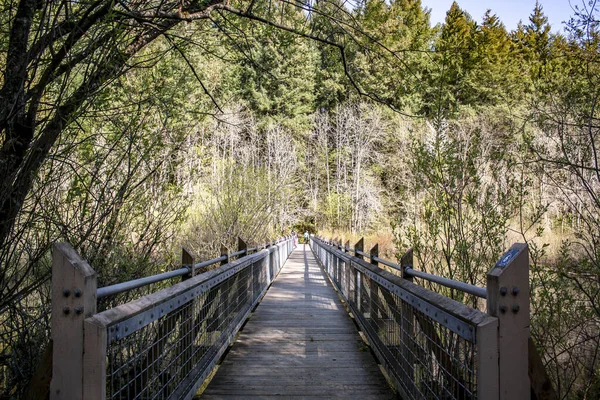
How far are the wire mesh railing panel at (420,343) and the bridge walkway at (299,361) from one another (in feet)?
0.90

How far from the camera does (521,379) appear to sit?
1702 millimetres

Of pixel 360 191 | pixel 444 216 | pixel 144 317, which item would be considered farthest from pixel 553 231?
pixel 360 191

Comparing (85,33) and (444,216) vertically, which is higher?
(85,33)

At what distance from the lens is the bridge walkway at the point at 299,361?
11.5 ft

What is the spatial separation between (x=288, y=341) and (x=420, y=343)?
2621 millimetres

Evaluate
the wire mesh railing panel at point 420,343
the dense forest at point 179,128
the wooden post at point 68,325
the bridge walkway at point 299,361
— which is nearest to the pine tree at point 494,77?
the dense forest at point 179,128

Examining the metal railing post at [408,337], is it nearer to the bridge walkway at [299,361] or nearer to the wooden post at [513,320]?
the bridge walkway at [299,361]

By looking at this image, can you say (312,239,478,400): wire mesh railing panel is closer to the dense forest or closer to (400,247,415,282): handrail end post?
(400,247,415,282): handrail end post

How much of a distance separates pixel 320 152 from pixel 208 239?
30034mm

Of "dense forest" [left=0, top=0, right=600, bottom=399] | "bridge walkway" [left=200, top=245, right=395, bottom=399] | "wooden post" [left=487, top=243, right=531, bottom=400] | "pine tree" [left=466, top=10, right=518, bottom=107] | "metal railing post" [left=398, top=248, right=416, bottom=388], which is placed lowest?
"bridge walkway" [left=200, top=245, right=395, bottom=399]

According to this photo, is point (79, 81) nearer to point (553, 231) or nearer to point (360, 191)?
point (553, 231)

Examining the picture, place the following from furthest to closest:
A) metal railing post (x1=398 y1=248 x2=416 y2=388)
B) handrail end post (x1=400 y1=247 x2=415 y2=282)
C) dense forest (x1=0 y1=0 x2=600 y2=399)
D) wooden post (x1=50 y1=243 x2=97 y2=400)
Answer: handrail end post (x1=400 y1=247 x2=415 y2=282), metal railing post (x1=398 y1=248 x2=416 y2=388), dense forest (x1=0 y1=0 x2=600 y2=399), wooden post (x1=50 y1=243 x2=97 y2=400)

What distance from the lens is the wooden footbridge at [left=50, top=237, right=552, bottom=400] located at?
1.62 metres

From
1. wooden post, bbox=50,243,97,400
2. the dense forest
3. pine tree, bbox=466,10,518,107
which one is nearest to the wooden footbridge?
wooden post, bbox=50,243,97,400
